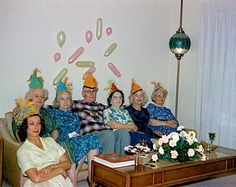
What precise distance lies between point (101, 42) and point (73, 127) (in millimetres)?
1441

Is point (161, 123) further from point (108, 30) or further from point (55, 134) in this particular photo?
point (55, 134)

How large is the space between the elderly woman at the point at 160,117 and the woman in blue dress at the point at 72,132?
4.12 feet

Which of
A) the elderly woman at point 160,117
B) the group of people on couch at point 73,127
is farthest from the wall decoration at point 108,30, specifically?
the elderly woman at point 160,117

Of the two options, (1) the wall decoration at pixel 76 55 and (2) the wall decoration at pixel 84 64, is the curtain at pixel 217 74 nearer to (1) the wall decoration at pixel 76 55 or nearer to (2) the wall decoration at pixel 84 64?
(2) the wall decoration at pixel 84 64

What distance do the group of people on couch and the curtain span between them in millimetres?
607

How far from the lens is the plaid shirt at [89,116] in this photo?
450 cm

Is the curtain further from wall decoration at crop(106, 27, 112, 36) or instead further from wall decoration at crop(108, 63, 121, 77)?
wall decoration at crop(106, 27, 112, 36)

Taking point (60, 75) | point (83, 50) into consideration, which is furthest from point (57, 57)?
point (83, 50)

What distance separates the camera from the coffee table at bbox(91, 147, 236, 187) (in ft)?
10.2

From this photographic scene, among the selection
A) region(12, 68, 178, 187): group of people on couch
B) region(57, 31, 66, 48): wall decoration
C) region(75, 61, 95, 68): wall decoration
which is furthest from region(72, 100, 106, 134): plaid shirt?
region(57, 31, 66, 48): wall decoration

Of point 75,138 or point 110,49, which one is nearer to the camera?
point 75,138

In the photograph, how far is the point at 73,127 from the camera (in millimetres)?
4316

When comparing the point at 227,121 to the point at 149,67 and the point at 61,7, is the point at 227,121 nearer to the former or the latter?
the point at 149,67

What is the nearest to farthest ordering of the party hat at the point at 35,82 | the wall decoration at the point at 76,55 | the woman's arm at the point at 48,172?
1. the woman's arm at the point at 48,172
2. the party hat at the point at 35,82
3. the wall decoration at the point at 76,55
